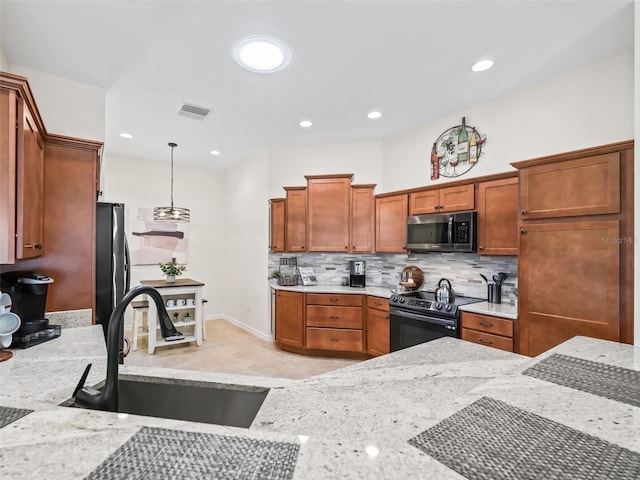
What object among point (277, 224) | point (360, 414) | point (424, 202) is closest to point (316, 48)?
point (424, 202)

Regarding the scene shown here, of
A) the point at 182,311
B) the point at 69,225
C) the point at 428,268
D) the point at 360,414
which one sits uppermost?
the point at 69,225

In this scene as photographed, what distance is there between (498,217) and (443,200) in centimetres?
62

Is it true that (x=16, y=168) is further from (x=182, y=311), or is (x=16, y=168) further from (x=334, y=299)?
(x=182, y=311)

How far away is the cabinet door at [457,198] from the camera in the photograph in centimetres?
318

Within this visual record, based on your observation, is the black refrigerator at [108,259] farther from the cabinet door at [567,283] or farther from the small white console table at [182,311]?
the cabinet door at [567,283]

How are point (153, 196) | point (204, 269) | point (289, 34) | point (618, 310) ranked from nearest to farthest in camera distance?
1. point (618, 310)
2. point (289, 34)
3. point (153, 196)
4. point (204, 269)

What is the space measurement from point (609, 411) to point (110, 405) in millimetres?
1394

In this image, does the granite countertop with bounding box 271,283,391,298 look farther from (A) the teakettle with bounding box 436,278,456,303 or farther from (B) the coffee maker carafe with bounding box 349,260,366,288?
(A) the teakettle with bounding box 436,278,456,303

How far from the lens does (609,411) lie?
853mm

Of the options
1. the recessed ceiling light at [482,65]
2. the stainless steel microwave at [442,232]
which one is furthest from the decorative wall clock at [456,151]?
the recessed ceiling light at [482,65]

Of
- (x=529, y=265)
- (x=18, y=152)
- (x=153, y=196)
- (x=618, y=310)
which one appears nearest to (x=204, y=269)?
(x=153, y=196)

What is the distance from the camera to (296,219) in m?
4.41

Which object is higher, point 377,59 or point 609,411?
point 377,59

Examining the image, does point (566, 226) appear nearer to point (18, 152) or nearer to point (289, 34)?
point (289, 34)
